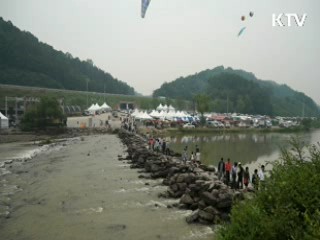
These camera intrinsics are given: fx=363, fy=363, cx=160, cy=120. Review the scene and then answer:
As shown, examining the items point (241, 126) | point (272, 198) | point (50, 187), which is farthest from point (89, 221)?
point (241, 126)

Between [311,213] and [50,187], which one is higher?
[311,213]

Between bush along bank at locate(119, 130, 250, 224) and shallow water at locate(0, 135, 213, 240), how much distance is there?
523 millimetres

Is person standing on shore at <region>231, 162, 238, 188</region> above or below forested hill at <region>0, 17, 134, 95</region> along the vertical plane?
below

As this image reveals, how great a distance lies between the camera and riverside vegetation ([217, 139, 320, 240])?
6.63m

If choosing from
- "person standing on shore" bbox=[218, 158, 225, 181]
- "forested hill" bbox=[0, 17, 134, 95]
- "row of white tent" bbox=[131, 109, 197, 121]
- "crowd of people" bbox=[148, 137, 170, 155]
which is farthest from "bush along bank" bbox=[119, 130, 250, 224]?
"forested hill" bbox=[0, 17, 134, 95]

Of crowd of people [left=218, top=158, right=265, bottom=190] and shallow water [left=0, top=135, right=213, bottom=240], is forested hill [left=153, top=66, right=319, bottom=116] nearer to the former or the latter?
shallow water [left=0, top=135, right=213, bottom=240]

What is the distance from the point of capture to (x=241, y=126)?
7400 centimetres

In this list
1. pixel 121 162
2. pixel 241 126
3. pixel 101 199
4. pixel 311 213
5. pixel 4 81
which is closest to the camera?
pixel 311 213

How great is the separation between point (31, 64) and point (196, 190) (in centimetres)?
9453

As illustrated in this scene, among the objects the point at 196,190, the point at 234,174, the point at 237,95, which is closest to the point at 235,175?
the point at 234,174

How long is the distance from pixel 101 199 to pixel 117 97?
87727 mm

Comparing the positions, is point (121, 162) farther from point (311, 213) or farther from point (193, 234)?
point (311, 213)

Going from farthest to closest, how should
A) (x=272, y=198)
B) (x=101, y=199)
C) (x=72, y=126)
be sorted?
(x=72, y=126) < (x=101, y=199) < (x=272, y=198)

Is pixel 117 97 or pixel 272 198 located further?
pixel 117 97
